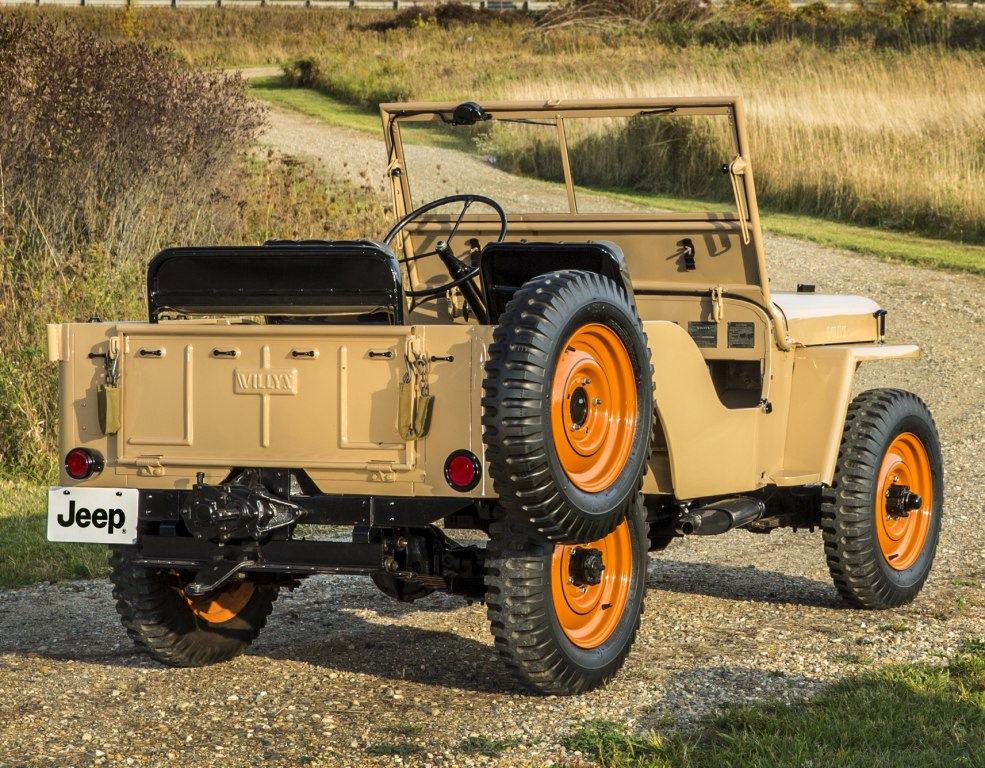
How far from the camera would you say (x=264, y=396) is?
Answer: 4480mm

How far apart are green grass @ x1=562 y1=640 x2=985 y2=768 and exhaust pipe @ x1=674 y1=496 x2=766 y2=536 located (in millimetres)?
915

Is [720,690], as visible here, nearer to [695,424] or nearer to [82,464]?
[695,424]

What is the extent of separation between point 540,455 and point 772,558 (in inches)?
143

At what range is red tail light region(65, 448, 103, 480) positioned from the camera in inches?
185

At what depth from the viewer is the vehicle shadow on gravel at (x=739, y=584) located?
6.29 m

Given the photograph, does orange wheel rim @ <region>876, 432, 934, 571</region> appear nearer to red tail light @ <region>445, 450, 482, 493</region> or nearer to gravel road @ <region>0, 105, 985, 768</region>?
gravel road @ <region>0, 105, 985, 768</region>

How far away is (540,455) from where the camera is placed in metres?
4.00

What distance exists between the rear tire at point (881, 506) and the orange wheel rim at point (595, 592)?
4.26ft

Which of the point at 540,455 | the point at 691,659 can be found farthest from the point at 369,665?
the point at 540,455

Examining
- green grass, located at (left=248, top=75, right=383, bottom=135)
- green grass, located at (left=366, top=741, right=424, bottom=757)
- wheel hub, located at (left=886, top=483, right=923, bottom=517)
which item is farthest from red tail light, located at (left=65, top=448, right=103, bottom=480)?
green grass, located at (left=248, top=75, right=383, bottom=135)

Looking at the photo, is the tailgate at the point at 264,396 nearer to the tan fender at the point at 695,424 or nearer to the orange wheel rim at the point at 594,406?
the orange wheel rim at the point at 594,406

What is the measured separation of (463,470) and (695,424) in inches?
45.9

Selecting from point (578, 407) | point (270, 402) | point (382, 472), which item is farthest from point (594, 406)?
point (270, 402)

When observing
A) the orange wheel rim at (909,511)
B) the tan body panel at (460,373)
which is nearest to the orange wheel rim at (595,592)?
the tan body panel at (460,373)
